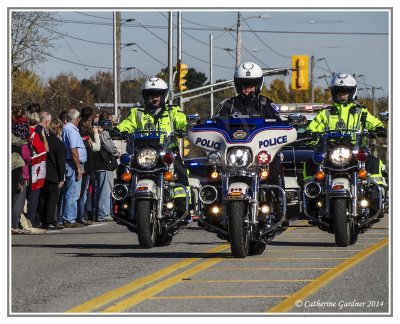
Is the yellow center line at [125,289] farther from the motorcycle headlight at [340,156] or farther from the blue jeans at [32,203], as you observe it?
the blue jeans at [32,203]

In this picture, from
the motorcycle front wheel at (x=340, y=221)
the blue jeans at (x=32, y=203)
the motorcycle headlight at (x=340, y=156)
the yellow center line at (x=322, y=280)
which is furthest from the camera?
the blue jeans at (x=32, y=203)

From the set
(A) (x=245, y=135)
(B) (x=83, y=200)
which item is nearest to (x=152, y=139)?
(A) (x=245, y=135)

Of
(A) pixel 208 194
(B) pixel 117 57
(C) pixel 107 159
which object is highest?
(B) pixel 117 57

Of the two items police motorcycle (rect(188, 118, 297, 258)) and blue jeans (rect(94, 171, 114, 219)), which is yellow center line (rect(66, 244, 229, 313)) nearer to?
police motorcycle (rect(188, 118, 297, 258))

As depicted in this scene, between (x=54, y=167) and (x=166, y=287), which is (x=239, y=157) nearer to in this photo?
(x=166, y=287)

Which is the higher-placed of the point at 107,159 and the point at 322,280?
the point at 107,159

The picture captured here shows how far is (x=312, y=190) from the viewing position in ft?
58.9

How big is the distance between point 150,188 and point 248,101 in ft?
5.39

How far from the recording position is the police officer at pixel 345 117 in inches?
715

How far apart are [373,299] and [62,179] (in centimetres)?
1119

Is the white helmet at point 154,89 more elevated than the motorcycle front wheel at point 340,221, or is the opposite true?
the white helmet at point 154,89

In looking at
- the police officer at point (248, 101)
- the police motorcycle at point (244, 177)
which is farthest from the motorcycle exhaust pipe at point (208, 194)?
the police officer at point (248, 101)

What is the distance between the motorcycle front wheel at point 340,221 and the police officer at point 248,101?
1549 mm

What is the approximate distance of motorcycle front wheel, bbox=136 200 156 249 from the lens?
55.5ft
